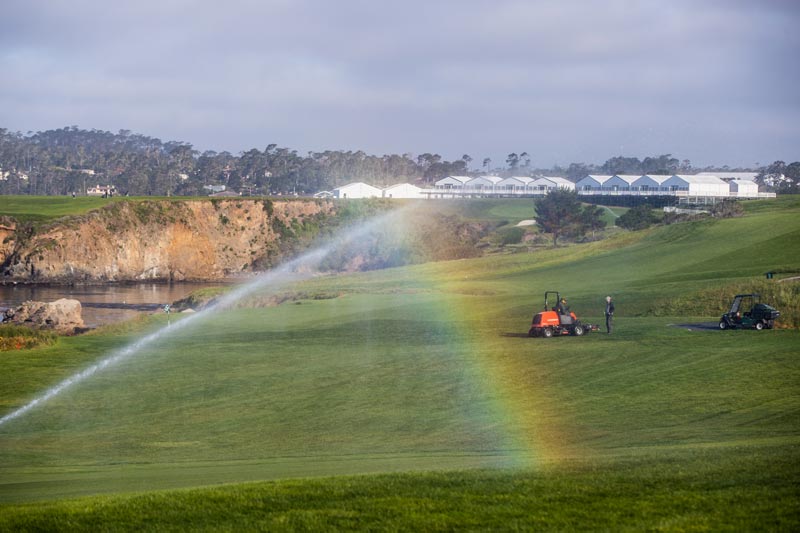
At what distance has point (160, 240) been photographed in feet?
459

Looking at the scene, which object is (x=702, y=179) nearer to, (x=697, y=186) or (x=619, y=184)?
(x=697, y=186)

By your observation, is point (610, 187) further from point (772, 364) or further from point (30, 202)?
point (772, 364)

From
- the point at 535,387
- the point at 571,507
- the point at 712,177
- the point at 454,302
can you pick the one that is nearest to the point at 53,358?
the point at 535,387

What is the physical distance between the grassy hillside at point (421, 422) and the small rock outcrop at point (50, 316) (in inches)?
615

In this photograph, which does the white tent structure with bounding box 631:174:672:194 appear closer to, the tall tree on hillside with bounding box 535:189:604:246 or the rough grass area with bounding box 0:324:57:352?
the tall tree on hillside with bounding box 535:189:604:246

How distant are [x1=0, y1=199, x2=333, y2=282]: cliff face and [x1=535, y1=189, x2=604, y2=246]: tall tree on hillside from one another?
40.8 m

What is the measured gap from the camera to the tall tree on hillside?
439ft

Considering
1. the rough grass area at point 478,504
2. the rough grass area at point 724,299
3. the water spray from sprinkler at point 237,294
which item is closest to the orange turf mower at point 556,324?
the rough grass area at point 724,299

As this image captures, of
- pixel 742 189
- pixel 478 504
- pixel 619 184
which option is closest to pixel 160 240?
pixel 619 184

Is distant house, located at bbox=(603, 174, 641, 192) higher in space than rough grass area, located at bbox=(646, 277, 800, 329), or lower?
higher

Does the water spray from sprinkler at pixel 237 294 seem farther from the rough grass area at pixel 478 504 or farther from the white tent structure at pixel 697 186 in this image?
the white tent structure at pixel 697 186

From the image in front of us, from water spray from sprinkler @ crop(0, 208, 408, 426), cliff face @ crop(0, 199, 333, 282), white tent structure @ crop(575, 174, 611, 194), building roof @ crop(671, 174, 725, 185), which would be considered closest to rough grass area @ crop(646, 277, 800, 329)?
water spray from sprinkler @ crop(0, 208, 408, 426)

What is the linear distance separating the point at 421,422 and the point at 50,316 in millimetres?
47525

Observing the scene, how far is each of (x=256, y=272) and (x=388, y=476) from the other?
131853 mm
